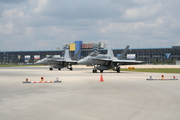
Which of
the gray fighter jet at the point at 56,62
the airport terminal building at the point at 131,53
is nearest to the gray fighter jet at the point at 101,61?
the gray fighter jet at the point at 56,62

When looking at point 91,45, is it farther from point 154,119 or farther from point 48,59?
point 154,119

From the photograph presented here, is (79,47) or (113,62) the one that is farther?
(79,47)

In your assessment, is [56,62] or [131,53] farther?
[131,53]

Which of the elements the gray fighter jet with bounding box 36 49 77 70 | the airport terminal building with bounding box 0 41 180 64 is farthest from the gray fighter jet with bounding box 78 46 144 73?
the airport terminal building with bounding box 0 41 180 64

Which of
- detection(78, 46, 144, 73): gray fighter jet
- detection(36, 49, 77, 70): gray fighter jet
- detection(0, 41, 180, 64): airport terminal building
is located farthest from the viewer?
detection(0, 41, 180, 64): airport terminal building

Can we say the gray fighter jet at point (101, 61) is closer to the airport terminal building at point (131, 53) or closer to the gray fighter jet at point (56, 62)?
the gray fighter jet at point (56, 62)

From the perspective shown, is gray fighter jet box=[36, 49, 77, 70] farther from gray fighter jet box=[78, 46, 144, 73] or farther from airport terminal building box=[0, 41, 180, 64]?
airport terminal building box=[0, 41, 180, 64]

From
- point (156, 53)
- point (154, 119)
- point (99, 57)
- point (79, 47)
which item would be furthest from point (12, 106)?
point (79, 47)

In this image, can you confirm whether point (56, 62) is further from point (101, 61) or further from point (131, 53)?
point (131, 53)

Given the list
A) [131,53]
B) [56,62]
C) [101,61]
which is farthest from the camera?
[131,53]

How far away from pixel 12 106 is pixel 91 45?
14984cm

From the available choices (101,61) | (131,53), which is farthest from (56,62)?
(131,53)

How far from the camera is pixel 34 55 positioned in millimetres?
168250

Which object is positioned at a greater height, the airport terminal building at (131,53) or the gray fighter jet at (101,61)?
→ the airport terminal building at (131,53)
